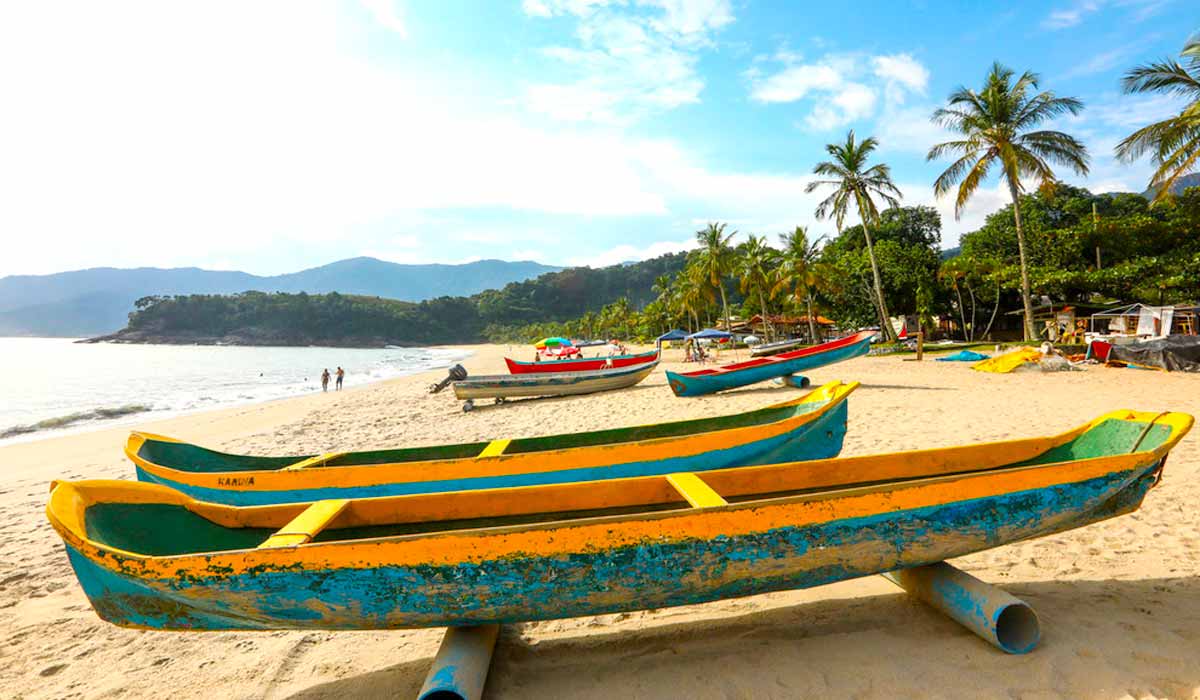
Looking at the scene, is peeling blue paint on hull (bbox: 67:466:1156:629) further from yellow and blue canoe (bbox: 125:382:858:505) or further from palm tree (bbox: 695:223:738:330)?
palm tree (bbox: 695:223:738:330)

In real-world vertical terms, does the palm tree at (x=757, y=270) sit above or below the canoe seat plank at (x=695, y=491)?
above

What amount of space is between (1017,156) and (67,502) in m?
27.0

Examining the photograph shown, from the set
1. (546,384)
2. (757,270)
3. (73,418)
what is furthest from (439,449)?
(757,270)

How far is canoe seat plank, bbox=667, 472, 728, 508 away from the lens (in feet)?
9.23

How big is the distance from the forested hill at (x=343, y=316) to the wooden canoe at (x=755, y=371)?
112 metres

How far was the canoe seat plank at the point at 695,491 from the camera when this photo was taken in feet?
9.23

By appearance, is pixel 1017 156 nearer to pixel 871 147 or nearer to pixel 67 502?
pixel 871 147

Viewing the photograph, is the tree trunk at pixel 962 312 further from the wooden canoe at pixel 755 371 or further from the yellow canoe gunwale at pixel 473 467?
the yellow canoe gunwale at pixel 473 467

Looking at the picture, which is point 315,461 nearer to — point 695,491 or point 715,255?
point 695,491

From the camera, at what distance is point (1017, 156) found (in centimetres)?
2067

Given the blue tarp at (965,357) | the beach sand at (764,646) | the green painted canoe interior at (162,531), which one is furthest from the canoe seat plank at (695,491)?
the blue tarp at (965,357)

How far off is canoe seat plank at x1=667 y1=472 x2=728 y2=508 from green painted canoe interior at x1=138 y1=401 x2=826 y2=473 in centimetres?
164

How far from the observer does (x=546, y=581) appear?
244 cm

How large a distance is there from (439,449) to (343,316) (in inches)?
4930
